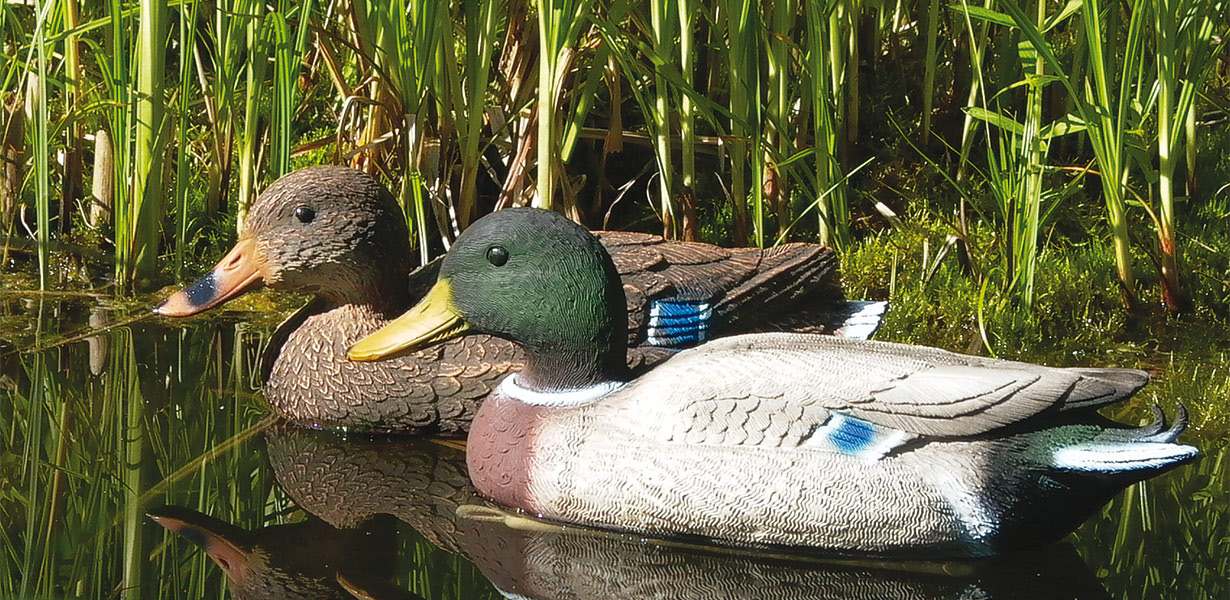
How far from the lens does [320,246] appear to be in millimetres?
4668

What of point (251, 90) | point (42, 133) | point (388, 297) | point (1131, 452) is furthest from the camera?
point (251, 90)

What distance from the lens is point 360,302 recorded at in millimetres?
4754

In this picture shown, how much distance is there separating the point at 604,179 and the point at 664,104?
2.69 feet

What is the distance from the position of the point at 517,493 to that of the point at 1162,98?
263 cm

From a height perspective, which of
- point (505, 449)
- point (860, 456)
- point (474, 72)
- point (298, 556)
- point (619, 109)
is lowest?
point (298, 556)

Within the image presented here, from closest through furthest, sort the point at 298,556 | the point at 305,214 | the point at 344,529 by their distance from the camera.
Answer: the point at 298,556 → the point at 344,529 → the point at 305,214

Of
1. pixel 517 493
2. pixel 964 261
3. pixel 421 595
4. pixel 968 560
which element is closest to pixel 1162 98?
pixel 964 261

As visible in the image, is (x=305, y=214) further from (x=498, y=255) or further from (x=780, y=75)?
(x=780, y=75)

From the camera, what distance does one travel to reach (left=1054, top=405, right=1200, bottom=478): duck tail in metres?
3.52

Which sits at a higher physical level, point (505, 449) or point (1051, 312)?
point (1051, 312)

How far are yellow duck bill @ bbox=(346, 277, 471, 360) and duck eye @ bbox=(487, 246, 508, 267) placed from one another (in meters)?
0.17

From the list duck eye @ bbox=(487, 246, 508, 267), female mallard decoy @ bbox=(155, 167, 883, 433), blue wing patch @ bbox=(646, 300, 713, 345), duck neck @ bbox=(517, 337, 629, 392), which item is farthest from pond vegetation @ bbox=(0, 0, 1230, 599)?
duck eye @ bbox=(487, 246, 508, 267)

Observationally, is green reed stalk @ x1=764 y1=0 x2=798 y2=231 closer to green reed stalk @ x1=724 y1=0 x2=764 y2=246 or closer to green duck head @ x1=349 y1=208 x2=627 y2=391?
green reed stalk @ x1=724 y1=0 x2=764 y2=246

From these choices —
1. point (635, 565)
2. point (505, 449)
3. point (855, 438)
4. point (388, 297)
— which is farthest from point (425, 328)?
point (855, 438)
